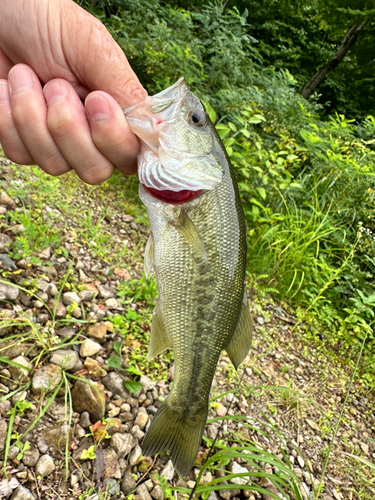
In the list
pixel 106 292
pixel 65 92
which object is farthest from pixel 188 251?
pixel 106 292

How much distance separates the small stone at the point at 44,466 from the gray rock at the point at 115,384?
54cm

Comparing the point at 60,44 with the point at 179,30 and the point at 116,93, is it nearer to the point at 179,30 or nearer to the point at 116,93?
the point at 116,93

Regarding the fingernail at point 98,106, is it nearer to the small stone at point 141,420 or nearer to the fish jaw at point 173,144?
the fish jaw at point 173,144

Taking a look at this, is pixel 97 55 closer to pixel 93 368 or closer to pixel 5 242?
pixel 5 242

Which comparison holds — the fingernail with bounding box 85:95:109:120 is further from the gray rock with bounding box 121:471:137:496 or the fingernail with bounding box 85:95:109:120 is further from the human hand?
the gray rock with bounding box 121:471:137:496

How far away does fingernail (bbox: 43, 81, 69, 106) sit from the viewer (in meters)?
1.46

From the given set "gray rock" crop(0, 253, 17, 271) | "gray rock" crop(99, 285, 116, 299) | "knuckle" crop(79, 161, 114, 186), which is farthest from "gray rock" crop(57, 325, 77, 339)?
"knuckle" crop(79, 161, 114, 186)

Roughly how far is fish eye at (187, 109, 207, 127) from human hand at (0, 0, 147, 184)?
0.25 meters

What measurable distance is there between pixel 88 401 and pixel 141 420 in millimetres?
367

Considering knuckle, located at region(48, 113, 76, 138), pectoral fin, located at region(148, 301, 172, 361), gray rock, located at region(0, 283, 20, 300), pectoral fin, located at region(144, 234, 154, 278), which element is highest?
knuckle, located at region(48, 113, 76, 138)

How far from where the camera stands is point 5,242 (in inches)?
101

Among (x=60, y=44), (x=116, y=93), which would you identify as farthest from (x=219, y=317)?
(x=60, y=44)

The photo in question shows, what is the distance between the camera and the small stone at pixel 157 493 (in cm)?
190

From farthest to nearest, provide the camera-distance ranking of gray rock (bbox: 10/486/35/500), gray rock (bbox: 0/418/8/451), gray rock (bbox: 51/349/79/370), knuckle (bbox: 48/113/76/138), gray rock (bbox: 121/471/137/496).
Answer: gray rock (bbox: 51/349/79/370) < gray rock (bbox: 121/471/137/496) < gray rock (bbox: 0/418/8/451) < gray rock (bbox: 10/486/35/500) < knuckle (bbox: 48/113/76/138)
